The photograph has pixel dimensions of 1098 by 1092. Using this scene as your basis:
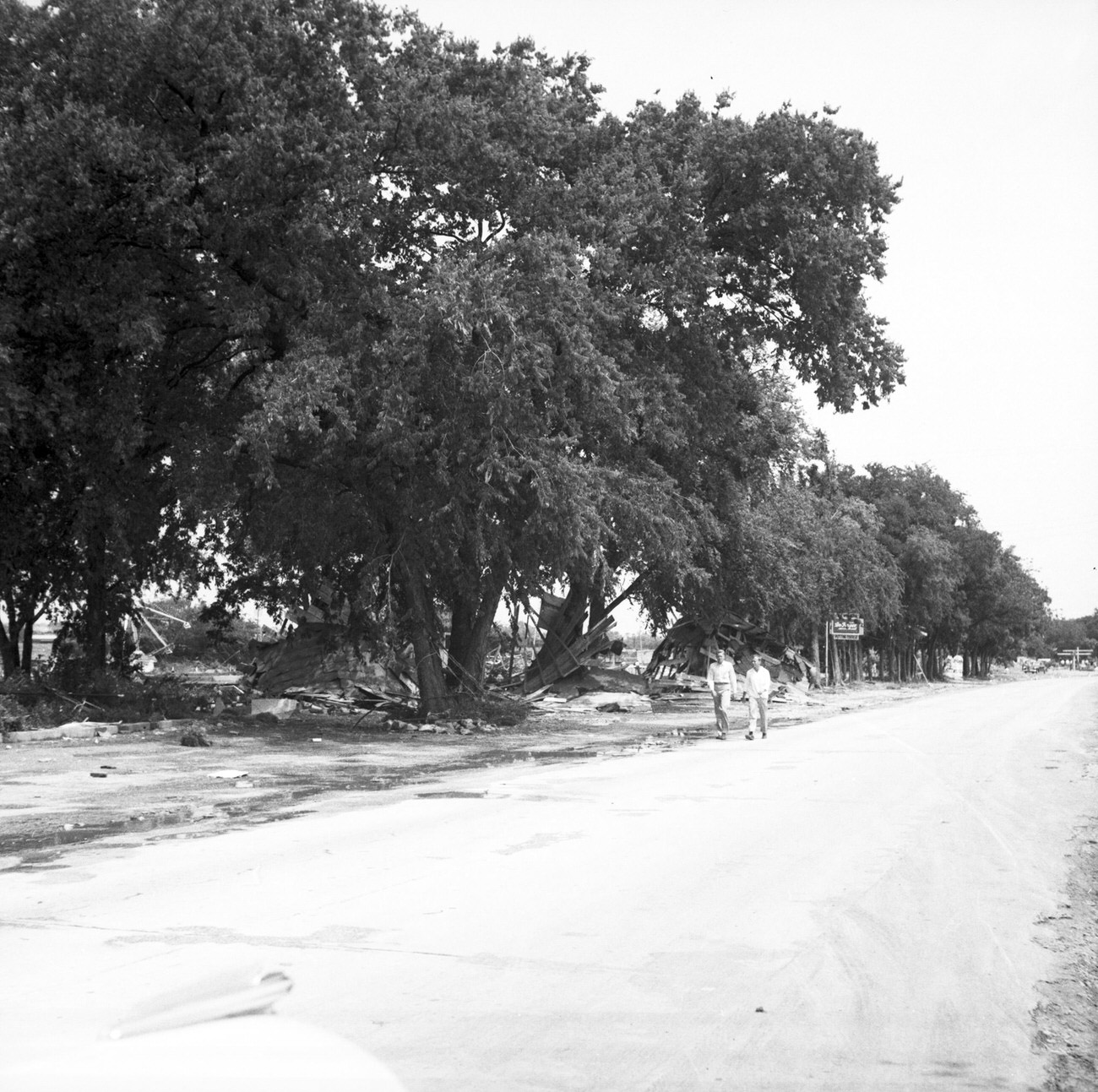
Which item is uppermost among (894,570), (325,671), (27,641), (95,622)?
(894,570)

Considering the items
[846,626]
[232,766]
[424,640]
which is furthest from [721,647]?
[232,766]

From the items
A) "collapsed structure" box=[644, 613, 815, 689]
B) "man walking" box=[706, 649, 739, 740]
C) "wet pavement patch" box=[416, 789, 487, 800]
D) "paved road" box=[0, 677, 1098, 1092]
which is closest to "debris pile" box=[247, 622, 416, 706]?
"man walking" box=[706, 649, 739, 740]

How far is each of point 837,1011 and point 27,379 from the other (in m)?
20.4

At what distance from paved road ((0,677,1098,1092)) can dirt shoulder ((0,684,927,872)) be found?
1311 mm

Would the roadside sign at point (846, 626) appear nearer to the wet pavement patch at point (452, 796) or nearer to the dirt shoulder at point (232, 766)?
the dirt shoulder at point (232, 766)

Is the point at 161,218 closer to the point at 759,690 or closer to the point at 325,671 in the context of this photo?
the point at 759,690

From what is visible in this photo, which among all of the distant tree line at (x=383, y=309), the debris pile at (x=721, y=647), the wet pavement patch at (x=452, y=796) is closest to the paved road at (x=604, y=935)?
the wet pavement patch at (x=452, y=796)

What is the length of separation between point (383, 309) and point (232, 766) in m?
8.78

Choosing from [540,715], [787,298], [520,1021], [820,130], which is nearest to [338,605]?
[540,715]

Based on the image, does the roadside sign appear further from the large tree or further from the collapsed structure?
the large tree

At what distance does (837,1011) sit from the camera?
17.8 feet

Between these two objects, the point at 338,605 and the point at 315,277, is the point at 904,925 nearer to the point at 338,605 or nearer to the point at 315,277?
the point at 315,277

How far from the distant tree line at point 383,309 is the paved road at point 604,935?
10.1m

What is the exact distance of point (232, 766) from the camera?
58.1ft
